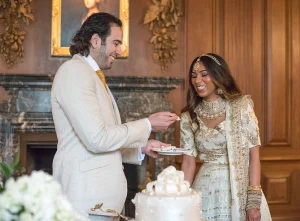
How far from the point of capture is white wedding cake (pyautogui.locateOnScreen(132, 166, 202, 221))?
1.75 m

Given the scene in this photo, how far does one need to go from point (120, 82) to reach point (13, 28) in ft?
3.37

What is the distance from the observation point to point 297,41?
5105 mm

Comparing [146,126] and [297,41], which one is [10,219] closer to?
[146,126]

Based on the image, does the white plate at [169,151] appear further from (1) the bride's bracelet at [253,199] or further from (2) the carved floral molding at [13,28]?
(2) the carved floral molding at [13,28]

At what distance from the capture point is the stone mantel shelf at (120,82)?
178 inches

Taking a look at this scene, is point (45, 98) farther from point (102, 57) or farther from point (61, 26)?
point (102, 57)

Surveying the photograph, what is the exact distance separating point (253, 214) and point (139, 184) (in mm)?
2210

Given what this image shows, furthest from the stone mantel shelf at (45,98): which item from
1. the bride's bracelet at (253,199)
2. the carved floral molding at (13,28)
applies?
the bride's bracelet at (253,199)

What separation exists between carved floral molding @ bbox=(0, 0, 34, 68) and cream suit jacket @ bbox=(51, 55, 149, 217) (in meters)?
2.47

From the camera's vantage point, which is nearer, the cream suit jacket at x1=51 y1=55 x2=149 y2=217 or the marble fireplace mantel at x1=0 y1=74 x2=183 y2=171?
the cream suit jacket at x1=51 y1=55 x2=149 y2=217

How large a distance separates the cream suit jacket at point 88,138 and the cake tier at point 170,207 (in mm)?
365

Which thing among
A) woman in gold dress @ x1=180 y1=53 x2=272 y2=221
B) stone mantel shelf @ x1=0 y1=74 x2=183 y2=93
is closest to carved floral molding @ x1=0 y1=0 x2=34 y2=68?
stone mantel shelf @ x1=0 y1=74 x2=183 y2=93

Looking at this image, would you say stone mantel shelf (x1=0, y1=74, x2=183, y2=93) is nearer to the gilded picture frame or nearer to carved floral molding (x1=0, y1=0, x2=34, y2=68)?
carved floral molding (x1=0, y1=0, x2=34, y2=68)

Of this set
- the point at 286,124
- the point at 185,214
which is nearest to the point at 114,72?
the point at 286,124
